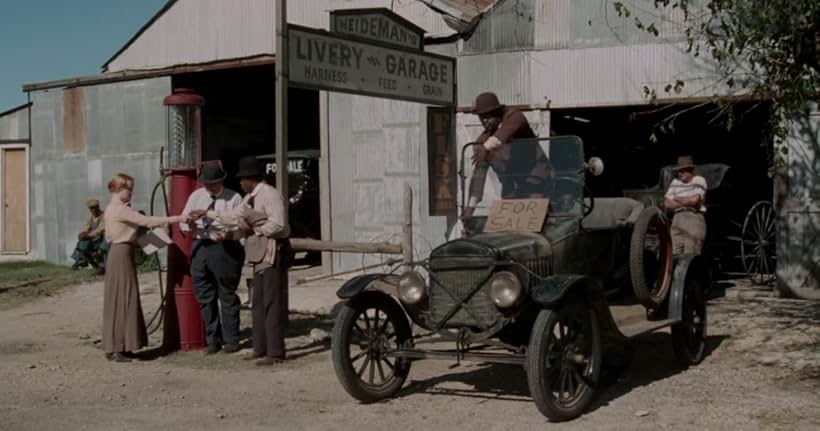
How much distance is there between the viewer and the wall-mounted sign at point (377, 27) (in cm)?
951

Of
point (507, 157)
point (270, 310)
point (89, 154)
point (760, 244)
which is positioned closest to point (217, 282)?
point (270, 310)

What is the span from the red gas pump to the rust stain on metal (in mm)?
9980

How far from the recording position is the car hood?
6.88 meters

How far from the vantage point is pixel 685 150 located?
1838 centimetres

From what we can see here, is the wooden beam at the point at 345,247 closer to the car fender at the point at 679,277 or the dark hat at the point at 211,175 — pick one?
the dark hat at the point at 211,175

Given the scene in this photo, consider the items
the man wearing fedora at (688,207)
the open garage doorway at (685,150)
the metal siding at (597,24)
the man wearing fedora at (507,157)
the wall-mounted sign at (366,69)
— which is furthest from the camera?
the open garage doorway at (685,150)

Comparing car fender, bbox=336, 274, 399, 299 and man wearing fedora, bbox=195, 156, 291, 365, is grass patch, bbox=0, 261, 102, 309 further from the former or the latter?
car fender, bbox=336, 274, 399, 299

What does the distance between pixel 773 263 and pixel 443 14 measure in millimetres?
5924

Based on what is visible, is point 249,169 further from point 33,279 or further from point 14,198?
point 14,198

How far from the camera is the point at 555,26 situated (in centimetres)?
1341

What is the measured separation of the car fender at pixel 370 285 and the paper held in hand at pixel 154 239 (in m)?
2.73

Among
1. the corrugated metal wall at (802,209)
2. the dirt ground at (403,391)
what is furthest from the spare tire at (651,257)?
the corrugated metal wall at (802,209)

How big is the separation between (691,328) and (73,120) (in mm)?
14094

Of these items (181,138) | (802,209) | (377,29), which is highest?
(377,29)
